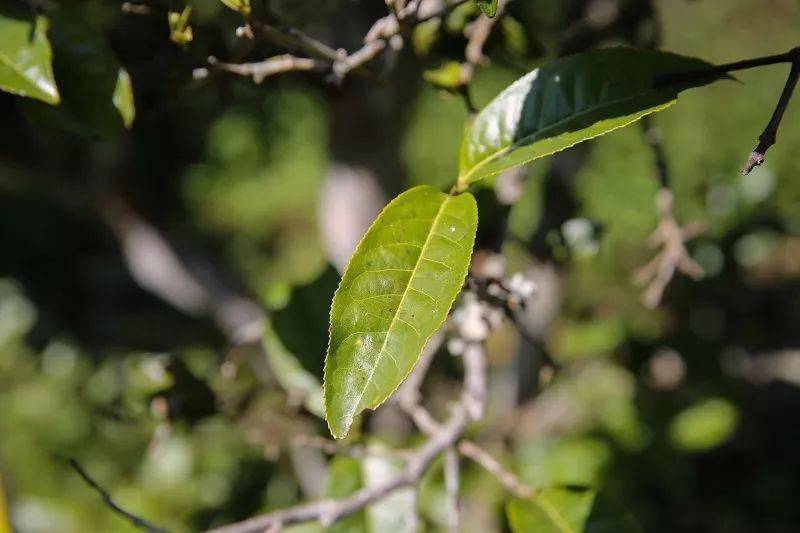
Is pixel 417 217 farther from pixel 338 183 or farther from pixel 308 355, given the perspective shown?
pixel 338 183

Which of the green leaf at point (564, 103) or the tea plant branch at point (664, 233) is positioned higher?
the green leaf at point (564, 103)

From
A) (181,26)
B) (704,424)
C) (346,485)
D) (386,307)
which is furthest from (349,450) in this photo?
(704,424)

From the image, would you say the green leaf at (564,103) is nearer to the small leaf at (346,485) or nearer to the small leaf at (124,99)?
the small leaf at (124,99)

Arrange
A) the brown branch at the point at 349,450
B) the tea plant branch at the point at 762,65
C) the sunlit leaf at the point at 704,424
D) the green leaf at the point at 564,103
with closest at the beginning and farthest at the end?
the tea plant branch at the point at 762,65, the green leaf at the point at 564,103, the brown branch at the point at 349,450, the sunlit leaf at the point at 704,424

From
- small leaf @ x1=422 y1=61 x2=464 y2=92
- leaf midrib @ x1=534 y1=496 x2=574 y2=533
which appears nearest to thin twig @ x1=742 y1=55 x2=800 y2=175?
small leaf @ x1=422 y1=61 x2=464 y2=92

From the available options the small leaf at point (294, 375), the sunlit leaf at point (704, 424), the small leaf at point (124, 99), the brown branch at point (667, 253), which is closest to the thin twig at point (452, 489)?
the small leaf at point (294, 375)

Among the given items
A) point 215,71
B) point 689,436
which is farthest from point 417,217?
point 689,436

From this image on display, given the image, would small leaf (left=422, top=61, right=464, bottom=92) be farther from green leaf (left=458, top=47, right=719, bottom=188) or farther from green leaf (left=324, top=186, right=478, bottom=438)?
green leaf (left=324, top=186, right=478, bottom=438)
